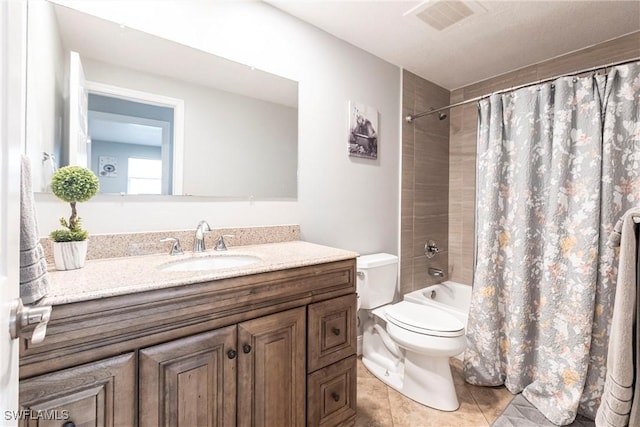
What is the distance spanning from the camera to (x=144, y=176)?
1.30 metres

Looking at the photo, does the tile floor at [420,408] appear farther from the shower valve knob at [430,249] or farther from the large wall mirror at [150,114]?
the large wall mirror at [150,114]

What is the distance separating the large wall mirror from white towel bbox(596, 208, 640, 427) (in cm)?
148

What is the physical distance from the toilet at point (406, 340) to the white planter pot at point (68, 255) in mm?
1423

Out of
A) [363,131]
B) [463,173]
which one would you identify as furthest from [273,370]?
[463,173]

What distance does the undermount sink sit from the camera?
1.28 metres

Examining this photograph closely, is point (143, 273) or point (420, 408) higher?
point (143, 273)

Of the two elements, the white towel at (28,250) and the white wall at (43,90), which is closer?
the white towel at (28,250)

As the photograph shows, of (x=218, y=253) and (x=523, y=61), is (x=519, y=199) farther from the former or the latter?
(x=218, y=253)

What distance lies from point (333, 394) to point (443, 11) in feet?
6.95

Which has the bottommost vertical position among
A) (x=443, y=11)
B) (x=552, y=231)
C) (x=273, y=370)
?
(x=273, y=370)

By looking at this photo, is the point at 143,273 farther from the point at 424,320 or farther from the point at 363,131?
the point at 363,131

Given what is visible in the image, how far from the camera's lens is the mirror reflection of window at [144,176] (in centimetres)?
127

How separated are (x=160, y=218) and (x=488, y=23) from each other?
2202 mm

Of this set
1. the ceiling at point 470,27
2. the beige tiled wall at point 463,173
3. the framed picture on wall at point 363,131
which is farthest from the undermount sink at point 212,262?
the beige tiled wall at point 463,173
